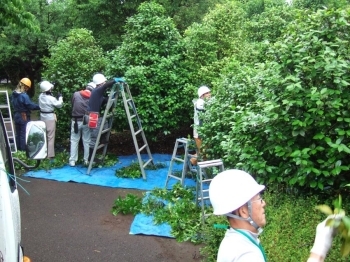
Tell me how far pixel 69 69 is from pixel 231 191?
8515 mm

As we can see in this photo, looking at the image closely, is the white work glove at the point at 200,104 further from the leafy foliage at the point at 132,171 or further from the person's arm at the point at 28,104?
the person's arm at the point at 28,104

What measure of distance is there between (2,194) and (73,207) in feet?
14.4

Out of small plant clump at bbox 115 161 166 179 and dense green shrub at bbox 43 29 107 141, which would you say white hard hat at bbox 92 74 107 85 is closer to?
dense green shrub at bbox 43 29 107 141

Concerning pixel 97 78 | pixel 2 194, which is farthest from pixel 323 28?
pixel 97 78

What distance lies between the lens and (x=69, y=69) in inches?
399

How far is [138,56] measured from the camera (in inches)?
382

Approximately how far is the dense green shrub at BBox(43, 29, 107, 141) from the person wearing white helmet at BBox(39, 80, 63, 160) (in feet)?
1.94

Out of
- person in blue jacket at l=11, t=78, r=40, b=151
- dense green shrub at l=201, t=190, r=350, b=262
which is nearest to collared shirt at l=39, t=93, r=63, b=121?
person in blue jacket at l=11, t=78, r=40, b=151

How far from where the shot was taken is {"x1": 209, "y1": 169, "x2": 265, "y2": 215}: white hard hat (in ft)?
7.52

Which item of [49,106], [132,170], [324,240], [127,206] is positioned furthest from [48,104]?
[324,240]

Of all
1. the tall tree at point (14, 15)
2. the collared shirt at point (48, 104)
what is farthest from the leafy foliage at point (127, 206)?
the tall tree at point (14, 15)

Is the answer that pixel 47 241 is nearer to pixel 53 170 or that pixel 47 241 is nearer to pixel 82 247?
pixel 82 247

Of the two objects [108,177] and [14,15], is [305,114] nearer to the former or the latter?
[108,177]

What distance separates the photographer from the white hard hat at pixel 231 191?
2.29 meters
